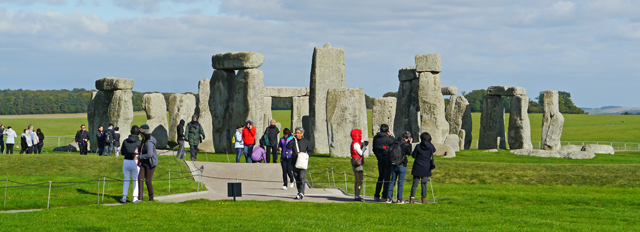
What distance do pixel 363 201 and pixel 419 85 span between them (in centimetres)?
1855

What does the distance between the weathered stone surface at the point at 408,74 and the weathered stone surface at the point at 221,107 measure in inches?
409

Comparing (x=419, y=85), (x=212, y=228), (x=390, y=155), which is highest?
(x=419, y=85)

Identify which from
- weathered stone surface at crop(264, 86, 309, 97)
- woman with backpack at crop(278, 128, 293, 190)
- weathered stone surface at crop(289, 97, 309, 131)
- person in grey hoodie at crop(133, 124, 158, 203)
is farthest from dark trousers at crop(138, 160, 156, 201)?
weathered stone surface at crop(264, 86, 309, 97)

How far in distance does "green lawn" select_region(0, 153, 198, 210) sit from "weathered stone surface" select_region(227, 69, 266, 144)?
497 centimetres

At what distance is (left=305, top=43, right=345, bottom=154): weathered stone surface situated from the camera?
88.8 ft

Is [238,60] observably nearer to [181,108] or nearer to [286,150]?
[181,108]

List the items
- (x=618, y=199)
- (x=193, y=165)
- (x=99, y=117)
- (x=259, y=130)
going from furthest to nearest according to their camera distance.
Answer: (x=99, y=117)
(x=259, y=130)
(x=193, y=165)
(x=618, y=199)

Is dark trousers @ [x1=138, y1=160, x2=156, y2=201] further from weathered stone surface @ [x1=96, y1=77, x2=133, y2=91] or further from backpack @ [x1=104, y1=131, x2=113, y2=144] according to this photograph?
weathered stone surface @ [x1=96, y1=77, x2=133, y2=91]

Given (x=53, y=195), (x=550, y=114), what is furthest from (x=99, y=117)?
(x=550, y=114)

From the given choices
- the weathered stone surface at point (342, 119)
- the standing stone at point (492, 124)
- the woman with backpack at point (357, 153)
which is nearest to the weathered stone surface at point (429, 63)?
the weathered stone surface at point (342, 119)

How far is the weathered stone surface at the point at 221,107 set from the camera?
2806 centimetres

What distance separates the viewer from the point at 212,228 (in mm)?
10977

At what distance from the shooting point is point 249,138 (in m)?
22.0

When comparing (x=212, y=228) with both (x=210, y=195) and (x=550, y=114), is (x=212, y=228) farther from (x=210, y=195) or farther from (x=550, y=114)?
(x=550, y=114)
